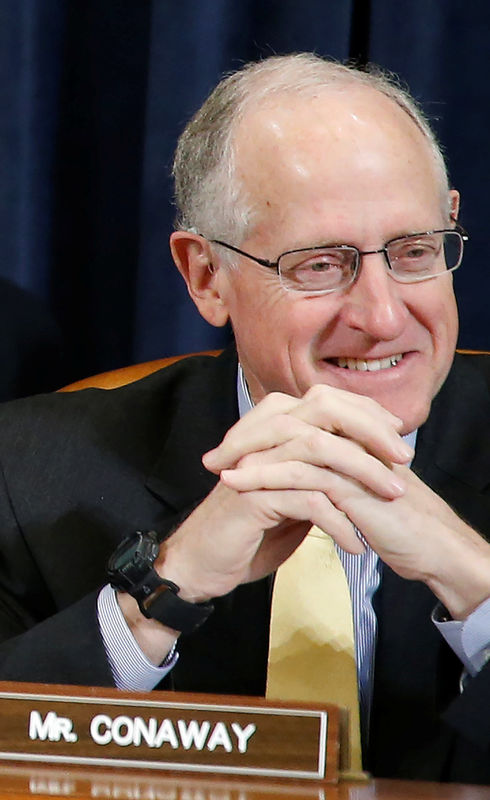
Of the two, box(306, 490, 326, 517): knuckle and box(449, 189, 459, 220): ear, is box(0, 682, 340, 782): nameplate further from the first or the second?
box(449, 189, 459, 220): ear

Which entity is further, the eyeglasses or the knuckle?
the eyeglasses

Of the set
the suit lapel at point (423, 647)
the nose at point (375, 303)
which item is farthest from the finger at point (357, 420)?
the suit lapel at point (423, 647)

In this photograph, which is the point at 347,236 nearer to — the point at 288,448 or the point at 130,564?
the point at 288,448

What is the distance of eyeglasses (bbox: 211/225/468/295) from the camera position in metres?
1.31

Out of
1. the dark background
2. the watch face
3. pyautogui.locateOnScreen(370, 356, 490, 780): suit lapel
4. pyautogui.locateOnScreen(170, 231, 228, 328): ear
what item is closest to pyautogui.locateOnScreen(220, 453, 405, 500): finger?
the watch face

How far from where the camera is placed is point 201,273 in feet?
4.97

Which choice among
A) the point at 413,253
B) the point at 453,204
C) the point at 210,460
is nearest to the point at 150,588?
the point at 210,460

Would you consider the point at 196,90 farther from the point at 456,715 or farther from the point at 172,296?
the point at 456,715

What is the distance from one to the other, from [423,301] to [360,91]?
0.26m

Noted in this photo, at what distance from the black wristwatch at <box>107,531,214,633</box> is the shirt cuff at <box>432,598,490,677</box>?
0.23 meters

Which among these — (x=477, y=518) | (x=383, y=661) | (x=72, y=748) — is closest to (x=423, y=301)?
(x=477, y=518)

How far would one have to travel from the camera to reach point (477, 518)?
1.38 metres

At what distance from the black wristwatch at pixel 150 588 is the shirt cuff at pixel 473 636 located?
23 centimetres

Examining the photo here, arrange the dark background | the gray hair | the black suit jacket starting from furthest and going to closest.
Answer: the dark background < the gray hair < the black suit jacket
